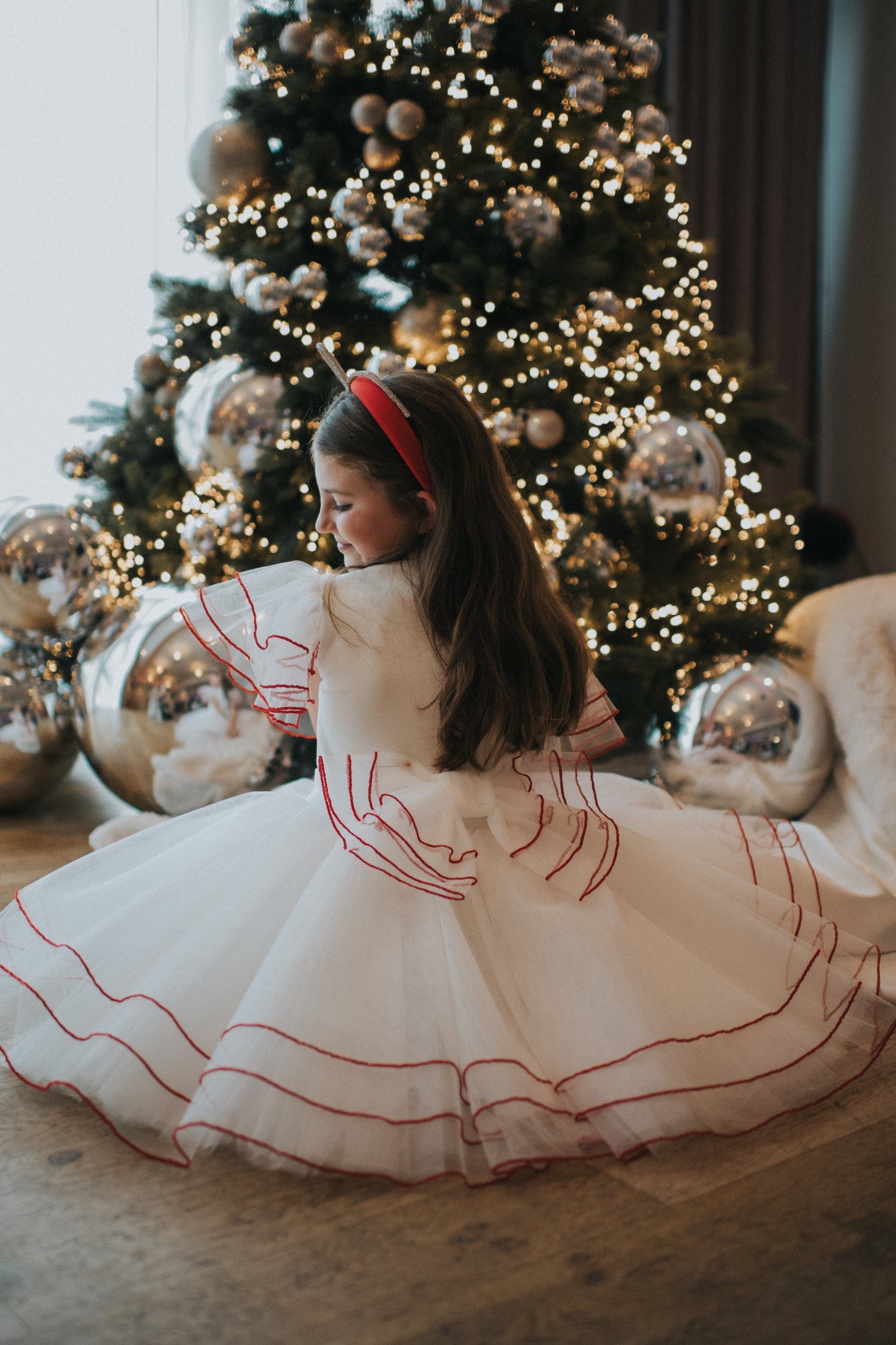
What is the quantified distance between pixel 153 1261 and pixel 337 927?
36 centimetres

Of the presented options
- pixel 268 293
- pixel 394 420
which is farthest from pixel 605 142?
pixel 394 420

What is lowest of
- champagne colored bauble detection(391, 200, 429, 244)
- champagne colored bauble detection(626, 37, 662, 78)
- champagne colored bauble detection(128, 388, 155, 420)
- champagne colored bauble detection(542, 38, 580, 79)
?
champagne colored bauble detection(128, 388, 155, 420)

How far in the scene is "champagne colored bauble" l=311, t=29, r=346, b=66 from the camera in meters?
2.51

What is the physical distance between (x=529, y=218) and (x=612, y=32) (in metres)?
0.66

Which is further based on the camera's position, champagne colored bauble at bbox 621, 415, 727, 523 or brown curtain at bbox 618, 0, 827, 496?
brown curtain at bbox 618, 0, 827, 496

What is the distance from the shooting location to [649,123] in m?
2.71

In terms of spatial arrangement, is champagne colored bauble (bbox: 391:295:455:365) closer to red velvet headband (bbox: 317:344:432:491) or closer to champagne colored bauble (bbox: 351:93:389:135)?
champagne colored bauble (bbox: 351:93:389:135)

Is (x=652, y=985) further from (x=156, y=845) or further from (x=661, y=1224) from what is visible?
(x=156, y=845)

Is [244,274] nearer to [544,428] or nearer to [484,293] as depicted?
[484,293]

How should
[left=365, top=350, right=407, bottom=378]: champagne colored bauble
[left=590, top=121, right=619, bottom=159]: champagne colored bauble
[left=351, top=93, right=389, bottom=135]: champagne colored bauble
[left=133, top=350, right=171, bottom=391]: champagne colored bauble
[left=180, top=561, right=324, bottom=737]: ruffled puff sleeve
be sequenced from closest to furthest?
1. [left=180, top=561, right=324, bottom=737]: ruffled puff sleeve
2. [left=365, top=350, right=407, bottom=378]: champagne colored bauble
3. [left=351, top=93, right=389, bottom=135]: champagne colored bauble
4. [left=590, top=121, right=619, bottom=159]: champagne colored bauble
5. [left=133, top=350, right=171, bottom=391]: champagne colored bauble

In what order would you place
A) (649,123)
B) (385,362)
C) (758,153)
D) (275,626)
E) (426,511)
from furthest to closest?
(758,153) → (649,123) → (385,362) → (426,511) → (275,626)

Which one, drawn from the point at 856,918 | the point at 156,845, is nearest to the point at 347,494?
the point at 156,845

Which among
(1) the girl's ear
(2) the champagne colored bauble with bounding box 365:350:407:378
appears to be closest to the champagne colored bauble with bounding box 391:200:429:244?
(2) the champagne colored bauble with bounding box 365:350:407:378

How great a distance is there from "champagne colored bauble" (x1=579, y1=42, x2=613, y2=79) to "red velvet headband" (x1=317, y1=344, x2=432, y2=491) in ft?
5.03
